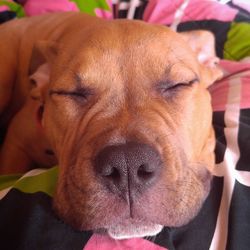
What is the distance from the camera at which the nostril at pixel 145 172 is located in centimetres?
125

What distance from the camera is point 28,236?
131 cm

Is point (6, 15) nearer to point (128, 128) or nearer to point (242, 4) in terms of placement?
point (242, 4)

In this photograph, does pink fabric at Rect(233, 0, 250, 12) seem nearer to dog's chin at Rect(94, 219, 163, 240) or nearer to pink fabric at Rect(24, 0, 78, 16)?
pink fabric at Rect(24, 0, 78, 16)

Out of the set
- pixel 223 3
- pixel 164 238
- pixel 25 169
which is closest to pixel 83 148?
pixel 164 238

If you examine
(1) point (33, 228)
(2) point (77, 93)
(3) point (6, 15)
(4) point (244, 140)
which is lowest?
(3) point (6, 15)

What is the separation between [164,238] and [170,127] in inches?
15.1

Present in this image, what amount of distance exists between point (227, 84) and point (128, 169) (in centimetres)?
123

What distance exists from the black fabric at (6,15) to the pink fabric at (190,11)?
100cm

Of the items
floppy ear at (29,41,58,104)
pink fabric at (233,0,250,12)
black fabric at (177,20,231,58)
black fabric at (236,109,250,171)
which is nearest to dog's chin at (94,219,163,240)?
black fabric at (236,109,250,171)

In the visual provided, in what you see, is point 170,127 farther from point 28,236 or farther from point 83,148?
point 28,236

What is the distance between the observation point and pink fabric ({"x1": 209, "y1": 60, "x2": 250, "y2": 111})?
2.11m

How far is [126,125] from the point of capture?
1403mm

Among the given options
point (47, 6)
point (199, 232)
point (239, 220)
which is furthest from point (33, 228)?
point (47, 6)

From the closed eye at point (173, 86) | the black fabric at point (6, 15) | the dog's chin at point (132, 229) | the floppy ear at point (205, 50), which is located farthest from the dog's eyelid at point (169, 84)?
the black fabric at point (6, 15)
